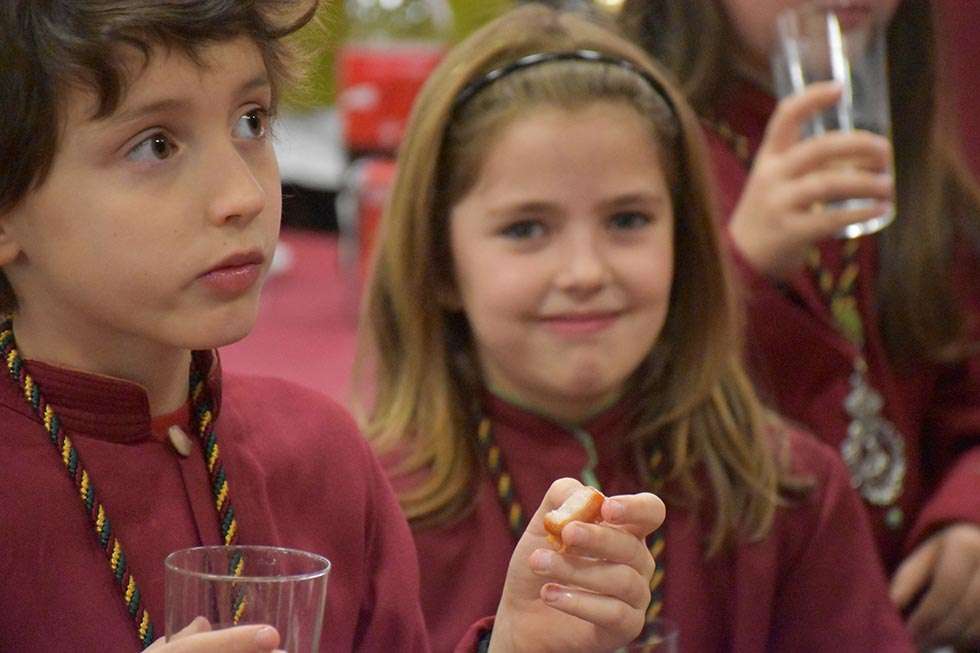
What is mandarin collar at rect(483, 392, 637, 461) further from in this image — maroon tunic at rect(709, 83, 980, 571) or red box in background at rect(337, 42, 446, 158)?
red box in background at rect(337, 42, 446, 158)

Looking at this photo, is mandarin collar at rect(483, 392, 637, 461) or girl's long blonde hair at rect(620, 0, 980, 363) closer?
mandarin collar at rect(483, 392, 637, 461)

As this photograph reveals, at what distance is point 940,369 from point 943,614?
13.8 inches

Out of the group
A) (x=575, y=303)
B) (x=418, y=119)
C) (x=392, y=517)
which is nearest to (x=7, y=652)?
(x=392, y=517)

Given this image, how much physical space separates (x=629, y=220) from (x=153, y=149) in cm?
78

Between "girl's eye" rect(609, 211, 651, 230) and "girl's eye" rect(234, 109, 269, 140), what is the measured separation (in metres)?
0.66

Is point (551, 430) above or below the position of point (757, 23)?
below

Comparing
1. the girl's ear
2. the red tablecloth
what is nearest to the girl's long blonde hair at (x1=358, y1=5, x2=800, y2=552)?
the girl's ear

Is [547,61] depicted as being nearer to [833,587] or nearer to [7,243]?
[833,587]

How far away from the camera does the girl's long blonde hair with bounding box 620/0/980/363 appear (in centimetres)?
215

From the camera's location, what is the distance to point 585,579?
1.17 meters

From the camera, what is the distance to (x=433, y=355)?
1870 mm

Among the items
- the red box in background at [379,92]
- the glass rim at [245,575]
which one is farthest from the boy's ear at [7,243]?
the red box in background at [379,92]

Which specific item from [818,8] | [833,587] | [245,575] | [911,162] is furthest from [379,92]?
[245,575]

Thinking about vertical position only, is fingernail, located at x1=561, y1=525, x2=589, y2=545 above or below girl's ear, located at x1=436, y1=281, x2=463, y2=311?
below
